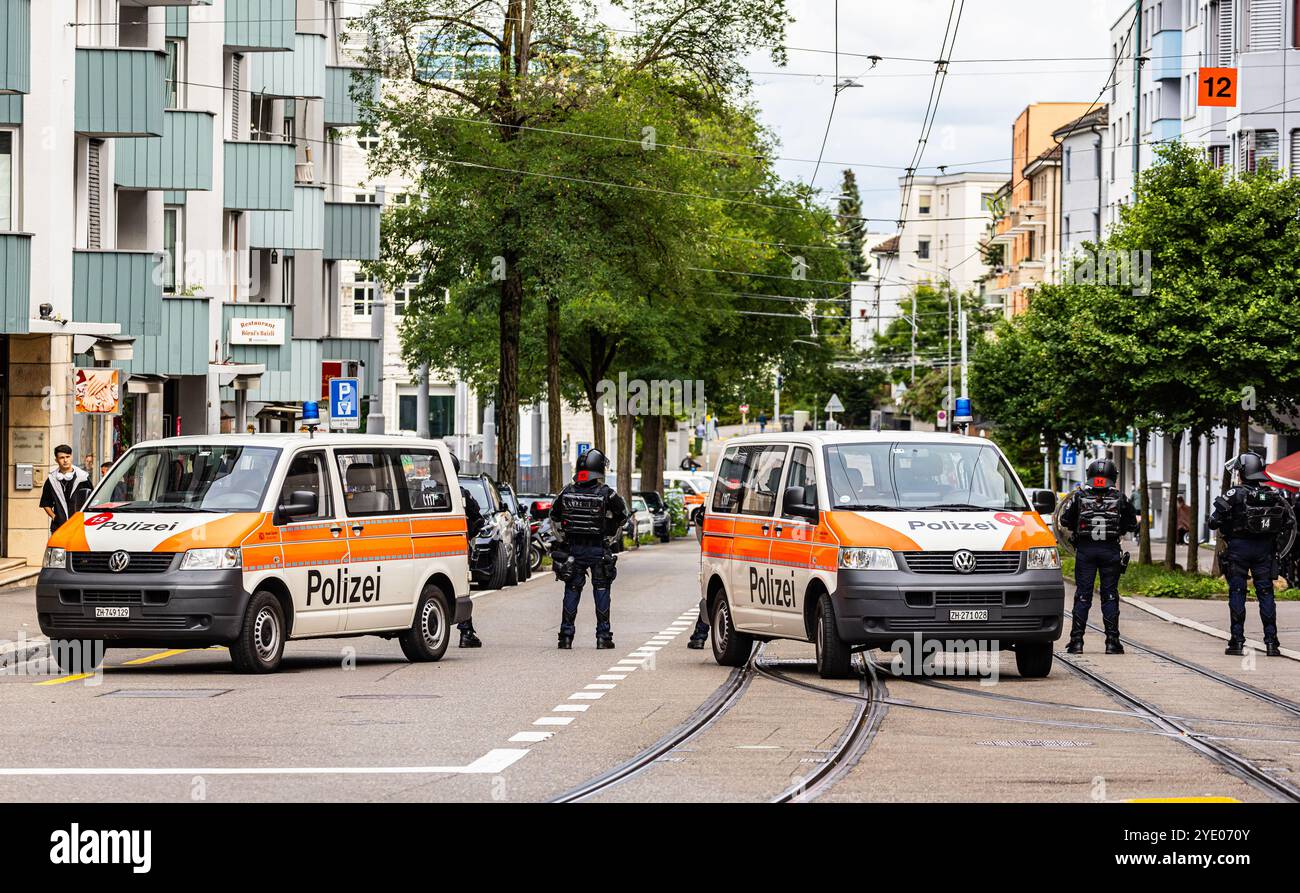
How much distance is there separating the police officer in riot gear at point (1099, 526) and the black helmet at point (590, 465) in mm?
4459

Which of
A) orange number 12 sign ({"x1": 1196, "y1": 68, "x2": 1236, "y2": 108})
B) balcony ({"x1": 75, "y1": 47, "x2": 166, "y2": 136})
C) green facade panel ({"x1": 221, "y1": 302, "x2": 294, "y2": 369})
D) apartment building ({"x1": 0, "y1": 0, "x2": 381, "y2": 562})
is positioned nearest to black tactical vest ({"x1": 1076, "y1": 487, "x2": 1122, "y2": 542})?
apartment building ({"x1": 0, "y1": 0, "x2": 381, "y2": 562})

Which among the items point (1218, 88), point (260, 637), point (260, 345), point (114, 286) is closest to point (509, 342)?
point (260, 345)

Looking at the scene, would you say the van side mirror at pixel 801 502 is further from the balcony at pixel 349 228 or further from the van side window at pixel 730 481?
the balcony at pixel 349 228

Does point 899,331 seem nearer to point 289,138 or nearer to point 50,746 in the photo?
point 289,138

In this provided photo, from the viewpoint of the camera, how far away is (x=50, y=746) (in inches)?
511

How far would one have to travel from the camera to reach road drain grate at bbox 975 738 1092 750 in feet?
43.8

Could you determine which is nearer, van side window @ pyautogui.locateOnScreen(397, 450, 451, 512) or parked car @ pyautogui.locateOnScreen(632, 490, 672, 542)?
van side window @ pyautogui.locateOnScreen(397, 450, 451, 512)

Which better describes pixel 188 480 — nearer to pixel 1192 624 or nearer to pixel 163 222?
pixel 1192 624

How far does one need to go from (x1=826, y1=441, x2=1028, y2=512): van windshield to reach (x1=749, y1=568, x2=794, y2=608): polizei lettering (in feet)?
2.98

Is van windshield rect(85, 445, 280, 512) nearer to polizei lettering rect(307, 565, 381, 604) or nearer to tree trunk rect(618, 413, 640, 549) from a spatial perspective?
polizei lettering rect(307, 565, 381, 604)

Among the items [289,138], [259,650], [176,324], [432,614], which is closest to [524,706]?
[259,650]

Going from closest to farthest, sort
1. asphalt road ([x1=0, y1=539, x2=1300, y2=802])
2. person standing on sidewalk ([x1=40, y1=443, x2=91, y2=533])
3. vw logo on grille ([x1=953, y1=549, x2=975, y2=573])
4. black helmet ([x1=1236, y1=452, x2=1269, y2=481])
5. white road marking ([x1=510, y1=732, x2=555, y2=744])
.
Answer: asphalt road ([x1=0, y1=539, x2=1300, y2=802])
white road marking ([x1=510, y1=732, x2=555, y2=744])
vw logo on grille ([x1=953, y1=549, x2=975, y2=573])
black helmet ([x1=1236, y1=452, x2=1269, y2=481])
person standing on sidewalk ([x1=40, y1=443, x2=91, y2=533])
